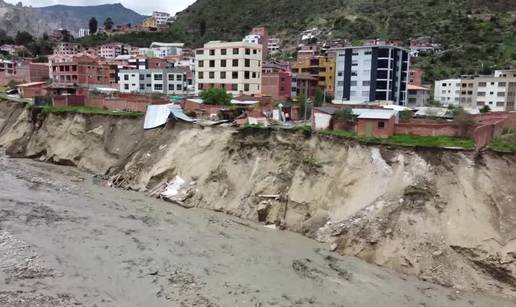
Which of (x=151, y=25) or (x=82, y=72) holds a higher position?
(x=151, y=25)

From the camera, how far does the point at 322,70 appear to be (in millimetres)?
62188

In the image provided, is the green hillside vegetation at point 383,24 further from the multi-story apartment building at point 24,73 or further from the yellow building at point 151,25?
the multi-story apartment building at point 24,73

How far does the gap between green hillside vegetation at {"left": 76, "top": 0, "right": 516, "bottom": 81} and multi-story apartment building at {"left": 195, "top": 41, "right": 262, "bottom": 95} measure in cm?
3539

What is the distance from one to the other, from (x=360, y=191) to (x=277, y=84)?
102 feet

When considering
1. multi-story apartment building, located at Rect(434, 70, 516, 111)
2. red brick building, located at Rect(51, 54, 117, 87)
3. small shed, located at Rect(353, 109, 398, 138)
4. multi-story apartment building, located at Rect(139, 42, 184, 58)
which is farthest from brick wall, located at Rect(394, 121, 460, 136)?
multi-story apartment building, located at Rect(139, 42, 184, 58)

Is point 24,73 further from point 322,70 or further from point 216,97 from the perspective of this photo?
point 216,97

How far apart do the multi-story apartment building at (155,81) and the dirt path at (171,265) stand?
130 ft

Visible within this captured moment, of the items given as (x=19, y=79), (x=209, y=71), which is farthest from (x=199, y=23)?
(x=209, y=71)

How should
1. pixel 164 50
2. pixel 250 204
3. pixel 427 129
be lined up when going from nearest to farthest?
pixel 250 204, pixel 427 129, pixel 164 50

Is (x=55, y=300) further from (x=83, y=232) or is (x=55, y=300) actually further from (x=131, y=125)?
(x=131, y=125)

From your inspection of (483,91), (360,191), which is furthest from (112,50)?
(360,191)

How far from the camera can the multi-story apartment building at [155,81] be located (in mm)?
62944

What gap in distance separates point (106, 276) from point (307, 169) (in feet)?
41.2

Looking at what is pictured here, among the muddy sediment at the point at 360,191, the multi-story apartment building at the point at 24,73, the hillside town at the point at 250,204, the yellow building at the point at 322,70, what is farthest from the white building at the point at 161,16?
the muddy sediment at the point at 360,191
